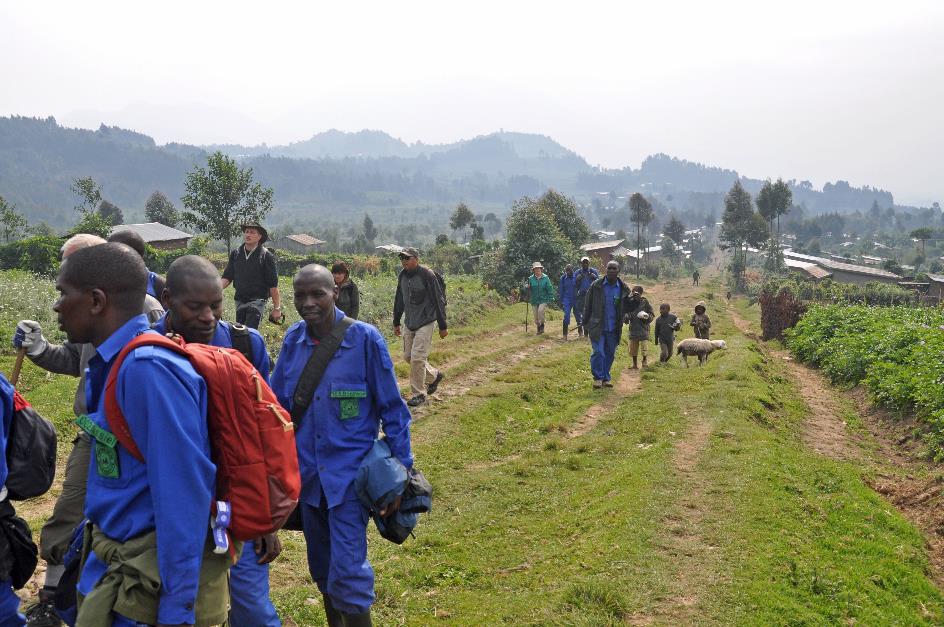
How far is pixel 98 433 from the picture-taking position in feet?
8.55

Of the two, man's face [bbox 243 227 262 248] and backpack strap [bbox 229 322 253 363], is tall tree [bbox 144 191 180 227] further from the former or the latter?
backpack strap [bbox 229 322 253 363]

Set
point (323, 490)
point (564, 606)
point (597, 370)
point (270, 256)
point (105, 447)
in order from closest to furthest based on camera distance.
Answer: point (105, 447) < point (323, 490) < point (564, 606) < point (270, 256) < point (597, 370)

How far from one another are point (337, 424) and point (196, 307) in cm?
124

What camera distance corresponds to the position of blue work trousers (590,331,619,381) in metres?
13.5

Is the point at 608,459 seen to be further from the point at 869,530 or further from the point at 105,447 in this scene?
the point at 105,447

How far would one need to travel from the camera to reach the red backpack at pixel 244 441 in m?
2.64

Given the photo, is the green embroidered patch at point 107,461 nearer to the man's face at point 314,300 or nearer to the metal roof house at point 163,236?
the man's face at point 314,300

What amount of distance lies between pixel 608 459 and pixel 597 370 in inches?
175

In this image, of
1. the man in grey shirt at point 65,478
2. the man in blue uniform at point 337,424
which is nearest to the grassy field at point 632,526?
the man in blue uniform at point 337,424

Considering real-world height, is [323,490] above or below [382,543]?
above

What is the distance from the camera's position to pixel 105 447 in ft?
8.54

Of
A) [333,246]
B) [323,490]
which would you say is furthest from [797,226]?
[323,490]

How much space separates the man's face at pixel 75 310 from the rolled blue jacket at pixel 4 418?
0.84 meters

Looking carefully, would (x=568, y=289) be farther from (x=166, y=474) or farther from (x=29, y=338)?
(x=166, y=474)
